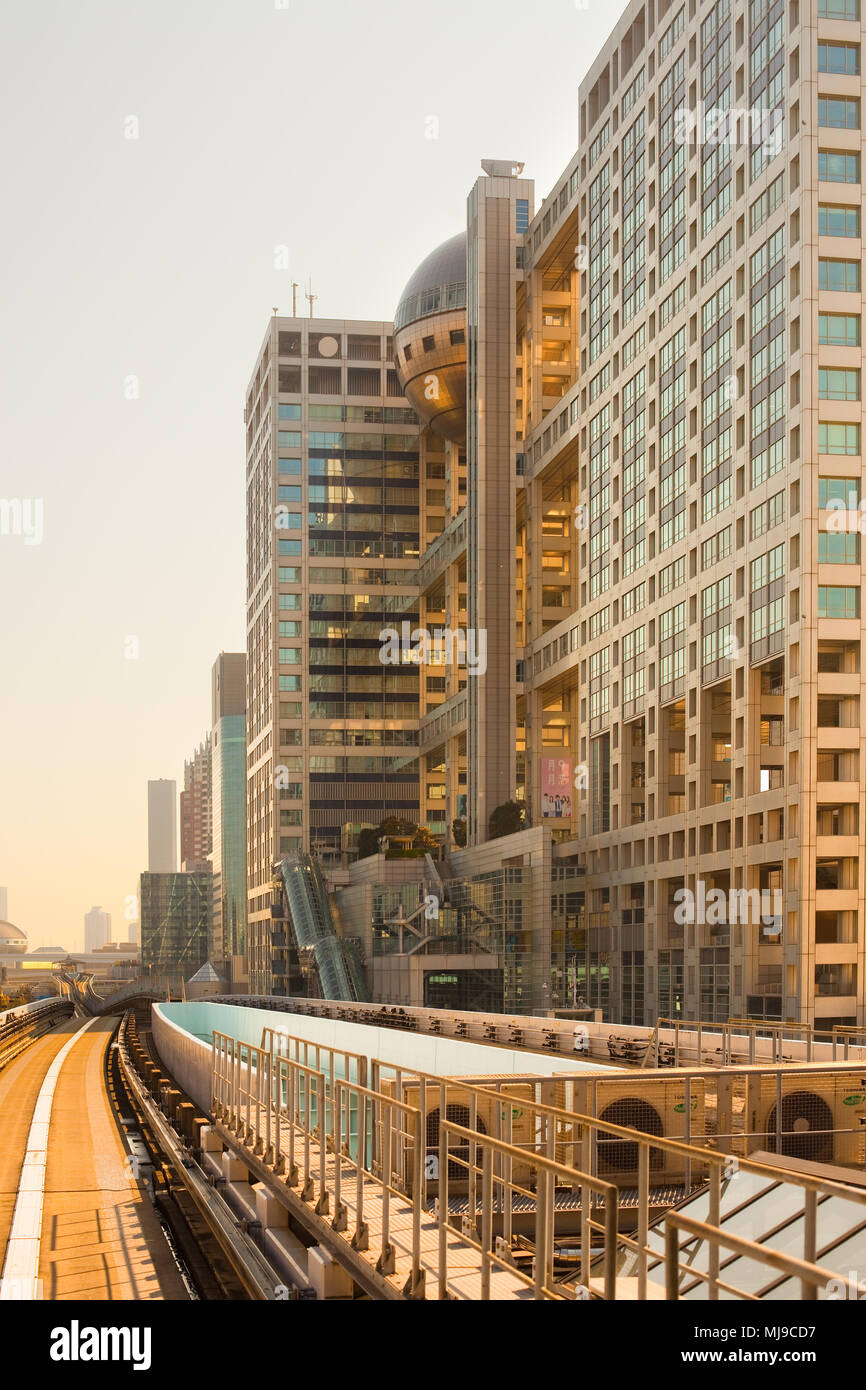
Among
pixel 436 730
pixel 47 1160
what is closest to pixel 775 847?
pixel 47 1160

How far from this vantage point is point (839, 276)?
166ft

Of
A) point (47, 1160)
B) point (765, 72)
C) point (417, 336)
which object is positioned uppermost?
point (417, 336)

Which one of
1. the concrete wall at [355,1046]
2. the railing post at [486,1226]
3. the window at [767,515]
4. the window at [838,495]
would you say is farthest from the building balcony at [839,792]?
the railing post at [486,1226]

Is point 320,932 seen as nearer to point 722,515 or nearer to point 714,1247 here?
point 722,515

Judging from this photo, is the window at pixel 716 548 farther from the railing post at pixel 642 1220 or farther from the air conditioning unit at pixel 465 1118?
the railing post at pixel 642 1220

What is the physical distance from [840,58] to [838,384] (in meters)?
11.1

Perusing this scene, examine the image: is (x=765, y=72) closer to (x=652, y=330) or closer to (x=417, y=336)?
(x=652, y=330)

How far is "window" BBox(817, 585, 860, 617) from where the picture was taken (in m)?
49.2

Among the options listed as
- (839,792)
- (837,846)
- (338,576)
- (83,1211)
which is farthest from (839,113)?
(338,576)

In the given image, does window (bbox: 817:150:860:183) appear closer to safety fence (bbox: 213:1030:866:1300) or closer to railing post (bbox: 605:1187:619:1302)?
safety fence (bbox: 213:1030:866:1300)

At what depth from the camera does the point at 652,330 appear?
2633 inches

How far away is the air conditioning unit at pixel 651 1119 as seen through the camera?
13180 mm

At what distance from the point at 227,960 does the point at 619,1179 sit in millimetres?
153089
